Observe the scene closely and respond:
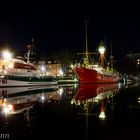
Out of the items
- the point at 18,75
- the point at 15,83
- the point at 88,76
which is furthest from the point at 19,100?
the point at 88,76

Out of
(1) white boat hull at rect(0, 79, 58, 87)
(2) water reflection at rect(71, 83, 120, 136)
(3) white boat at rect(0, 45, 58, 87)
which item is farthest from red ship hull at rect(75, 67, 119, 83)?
(2) water reflection at rect(71, 83, 120, 136)

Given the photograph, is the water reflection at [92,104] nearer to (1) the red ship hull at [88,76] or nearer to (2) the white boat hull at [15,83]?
(2) the white boat hull at [15,83]

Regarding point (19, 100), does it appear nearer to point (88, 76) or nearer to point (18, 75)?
point (18, 75)

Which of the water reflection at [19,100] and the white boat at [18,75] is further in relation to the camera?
the white boat at [18,75]

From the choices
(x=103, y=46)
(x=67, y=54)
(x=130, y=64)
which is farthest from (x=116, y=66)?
(x=103, y=46)

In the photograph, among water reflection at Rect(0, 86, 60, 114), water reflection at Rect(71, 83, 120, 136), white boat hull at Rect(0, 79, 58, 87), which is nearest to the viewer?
water reflection at Rect(71, 83, 120, 136)

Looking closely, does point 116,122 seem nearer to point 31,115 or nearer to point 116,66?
point 31,115

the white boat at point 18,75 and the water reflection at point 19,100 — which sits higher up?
the white boat at point 18,75

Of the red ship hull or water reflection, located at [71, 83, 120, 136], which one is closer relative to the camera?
water reflection, located at [71, 83, 120, 136]

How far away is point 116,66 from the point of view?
462ft

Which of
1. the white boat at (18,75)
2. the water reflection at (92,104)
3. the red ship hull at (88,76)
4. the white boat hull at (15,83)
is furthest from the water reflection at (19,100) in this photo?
the red ship hull at (88,76)

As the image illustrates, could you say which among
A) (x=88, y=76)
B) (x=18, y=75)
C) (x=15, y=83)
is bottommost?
(x=15, y=83)

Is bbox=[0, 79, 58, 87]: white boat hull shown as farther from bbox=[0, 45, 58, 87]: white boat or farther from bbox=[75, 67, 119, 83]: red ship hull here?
bbox=[75, 67, 119, 83]: red ship hull

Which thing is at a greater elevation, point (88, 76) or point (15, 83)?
point (88, 76)
